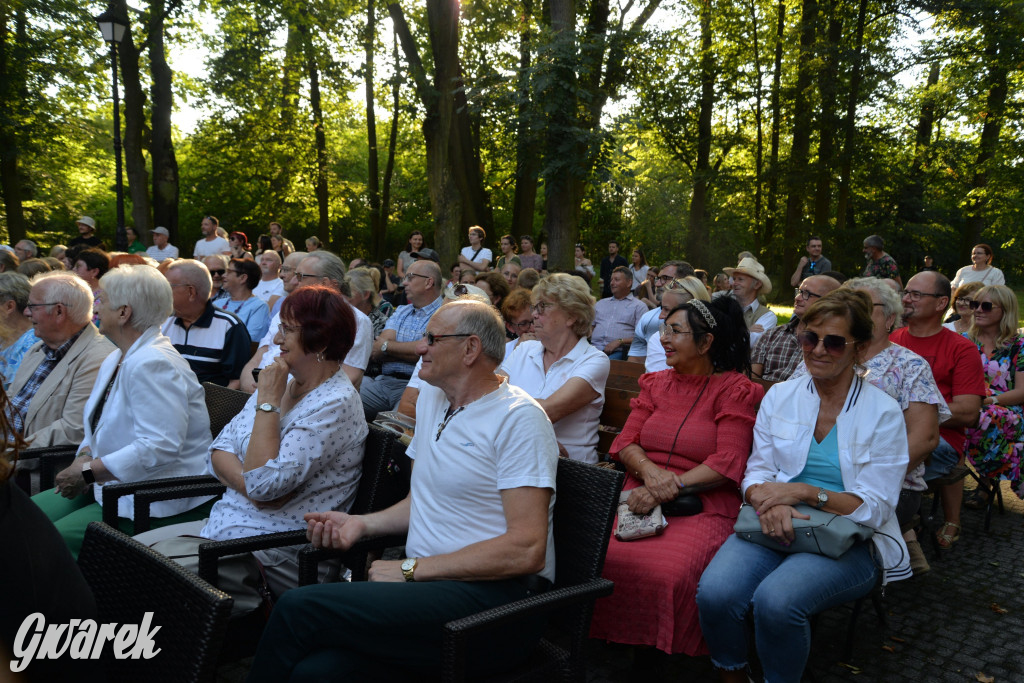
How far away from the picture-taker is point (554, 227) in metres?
13.5

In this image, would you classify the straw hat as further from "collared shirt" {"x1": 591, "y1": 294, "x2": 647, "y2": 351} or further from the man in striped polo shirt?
the man in striped polo shirt

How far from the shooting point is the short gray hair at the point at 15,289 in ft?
17.0

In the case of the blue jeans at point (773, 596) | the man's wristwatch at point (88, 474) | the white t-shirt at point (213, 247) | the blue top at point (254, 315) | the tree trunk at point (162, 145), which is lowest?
the blue jeans at point (773, 596)

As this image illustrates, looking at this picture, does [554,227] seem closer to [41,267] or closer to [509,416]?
[41,267]

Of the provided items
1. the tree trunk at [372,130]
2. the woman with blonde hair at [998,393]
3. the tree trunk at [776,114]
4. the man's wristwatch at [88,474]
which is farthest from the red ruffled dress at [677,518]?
the tree trunk at [776,114]

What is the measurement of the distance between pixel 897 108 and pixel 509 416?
2641 centimetres

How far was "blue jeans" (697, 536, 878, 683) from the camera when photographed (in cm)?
280

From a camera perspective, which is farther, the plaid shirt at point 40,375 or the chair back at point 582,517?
the plaid shirt at point 40,375

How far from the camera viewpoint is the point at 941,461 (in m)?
4.75

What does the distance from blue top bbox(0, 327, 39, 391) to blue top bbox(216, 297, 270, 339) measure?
197 cm

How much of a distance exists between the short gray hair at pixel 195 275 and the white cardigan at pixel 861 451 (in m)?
3.83

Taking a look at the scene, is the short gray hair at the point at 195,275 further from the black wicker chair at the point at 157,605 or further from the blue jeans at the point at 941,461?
the blue jeans at the point at 941,461

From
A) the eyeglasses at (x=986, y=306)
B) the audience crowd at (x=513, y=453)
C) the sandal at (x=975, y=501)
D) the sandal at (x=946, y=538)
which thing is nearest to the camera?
the audience crowd at (x=513, y=453)

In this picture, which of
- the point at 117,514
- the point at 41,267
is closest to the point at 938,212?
the point at 41,267
